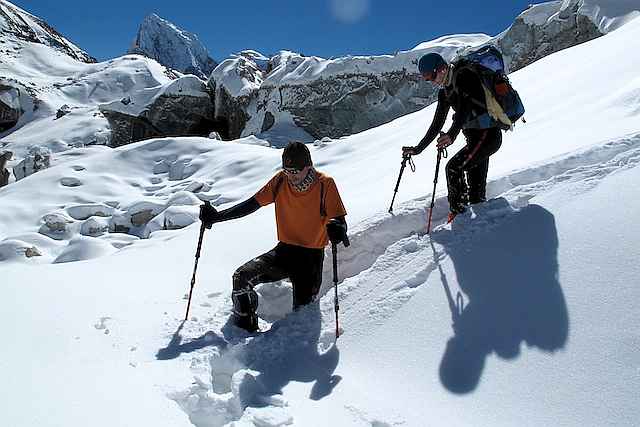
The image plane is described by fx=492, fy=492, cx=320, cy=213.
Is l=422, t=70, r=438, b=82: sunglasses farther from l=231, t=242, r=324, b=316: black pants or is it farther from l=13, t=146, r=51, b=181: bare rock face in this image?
l=13, t=146, r=51, b=181: bare rock face

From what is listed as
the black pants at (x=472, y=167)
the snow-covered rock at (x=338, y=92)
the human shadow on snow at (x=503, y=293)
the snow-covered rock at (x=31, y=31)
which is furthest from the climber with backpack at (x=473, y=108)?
the snow-covered rock at (x=31, y=31)

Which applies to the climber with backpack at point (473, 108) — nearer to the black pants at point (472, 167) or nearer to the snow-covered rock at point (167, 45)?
the black pants at point (472, 167)

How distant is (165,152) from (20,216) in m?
5.51

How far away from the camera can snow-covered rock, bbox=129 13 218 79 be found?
113188mm

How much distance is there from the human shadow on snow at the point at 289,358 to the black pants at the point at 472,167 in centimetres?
149

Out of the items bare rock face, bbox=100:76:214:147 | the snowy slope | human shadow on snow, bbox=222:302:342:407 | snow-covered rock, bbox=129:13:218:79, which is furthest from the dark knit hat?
snow-covered rock, bbox=129:13:218:79

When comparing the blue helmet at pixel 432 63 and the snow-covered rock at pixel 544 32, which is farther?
the snow-covered rock at pixel 544 32

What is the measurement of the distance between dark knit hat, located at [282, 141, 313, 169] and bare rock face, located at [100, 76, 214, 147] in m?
27.7

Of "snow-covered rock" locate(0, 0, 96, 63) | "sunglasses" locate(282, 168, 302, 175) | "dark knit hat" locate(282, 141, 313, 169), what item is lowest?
"sunglasses" locate(282, 168, 302, 175)

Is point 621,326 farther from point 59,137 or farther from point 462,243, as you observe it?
point 59,137

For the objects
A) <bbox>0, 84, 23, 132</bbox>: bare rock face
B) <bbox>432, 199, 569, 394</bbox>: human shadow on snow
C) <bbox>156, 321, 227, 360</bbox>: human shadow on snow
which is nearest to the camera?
<bbox>432, 199, 569, 394</bbox>: human shadow on snow

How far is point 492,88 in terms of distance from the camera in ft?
12.6

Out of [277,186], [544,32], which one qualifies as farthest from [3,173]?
[544,32]

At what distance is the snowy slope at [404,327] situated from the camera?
2193 millimetres
